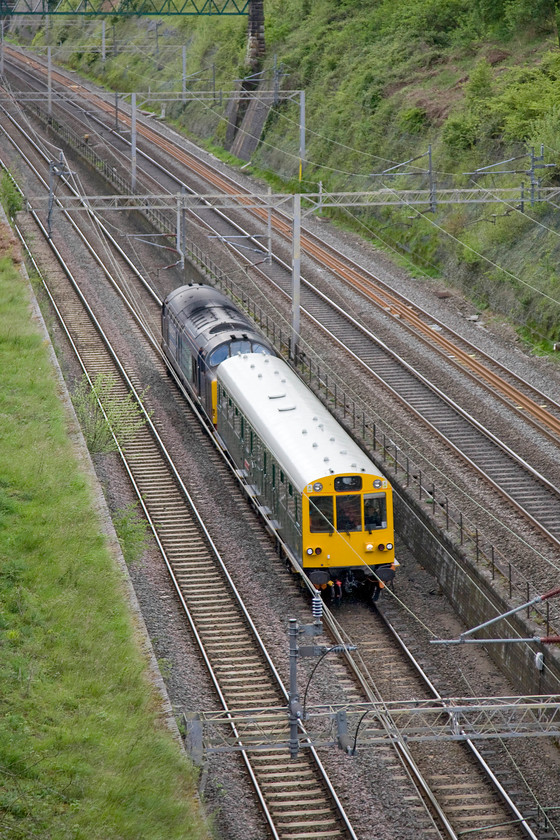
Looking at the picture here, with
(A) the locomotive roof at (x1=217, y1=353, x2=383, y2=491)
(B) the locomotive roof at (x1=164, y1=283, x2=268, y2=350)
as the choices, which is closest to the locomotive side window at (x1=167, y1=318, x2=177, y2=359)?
(B) the locomotive roof at (x1=164, y1=283, x2=268, y2=350)

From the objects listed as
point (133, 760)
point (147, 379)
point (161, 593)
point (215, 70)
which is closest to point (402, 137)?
point (147, 379)

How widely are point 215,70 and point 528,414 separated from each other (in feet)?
176

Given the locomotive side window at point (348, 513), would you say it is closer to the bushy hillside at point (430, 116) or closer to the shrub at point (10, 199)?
the bushy hillside at point (430, 116)

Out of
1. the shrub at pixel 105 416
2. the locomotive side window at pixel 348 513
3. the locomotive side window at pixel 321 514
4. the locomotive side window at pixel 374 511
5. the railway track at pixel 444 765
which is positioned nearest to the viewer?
the railway track at pixel 444 765

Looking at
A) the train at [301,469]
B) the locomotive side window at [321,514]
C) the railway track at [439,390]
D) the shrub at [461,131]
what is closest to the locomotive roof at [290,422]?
the train at [301,469]

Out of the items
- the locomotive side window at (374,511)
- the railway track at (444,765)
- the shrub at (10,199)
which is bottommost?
the railway track at (444,765)

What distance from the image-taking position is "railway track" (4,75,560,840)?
603 inches

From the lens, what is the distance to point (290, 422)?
918 inches

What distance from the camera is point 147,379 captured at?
34781 millimetres

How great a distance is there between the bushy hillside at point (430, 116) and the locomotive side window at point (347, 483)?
15943 mm

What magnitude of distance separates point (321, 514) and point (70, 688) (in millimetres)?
6939

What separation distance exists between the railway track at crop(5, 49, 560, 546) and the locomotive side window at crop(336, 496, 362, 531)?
15.1 feet

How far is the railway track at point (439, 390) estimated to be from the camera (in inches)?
1003

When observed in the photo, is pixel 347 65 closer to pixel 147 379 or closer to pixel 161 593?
pixel 147 379
